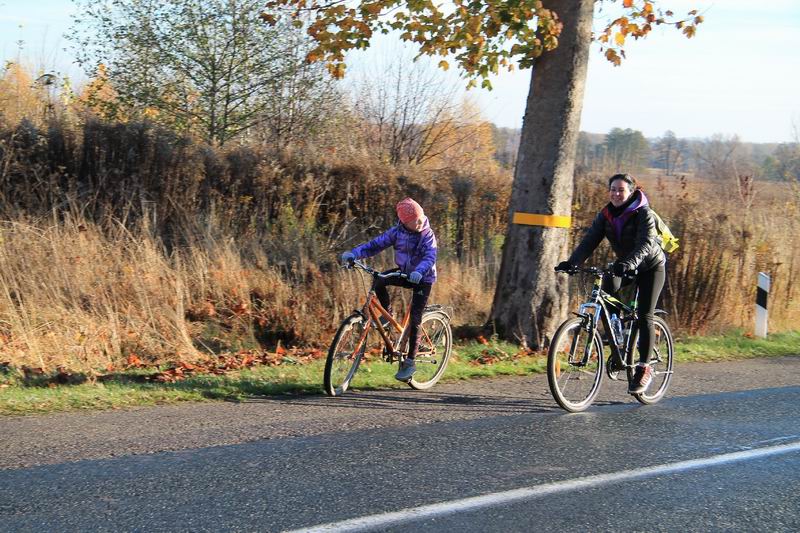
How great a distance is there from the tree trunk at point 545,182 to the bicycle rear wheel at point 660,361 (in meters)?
2.20

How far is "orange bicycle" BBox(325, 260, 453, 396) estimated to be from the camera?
813 cm

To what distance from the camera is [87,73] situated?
15.2 metres

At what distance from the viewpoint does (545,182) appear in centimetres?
1074

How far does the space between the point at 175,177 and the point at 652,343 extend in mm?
7679

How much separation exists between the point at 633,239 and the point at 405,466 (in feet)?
11.9

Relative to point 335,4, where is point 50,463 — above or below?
below

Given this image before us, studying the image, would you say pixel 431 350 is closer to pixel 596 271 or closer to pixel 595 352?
pixel 595 352

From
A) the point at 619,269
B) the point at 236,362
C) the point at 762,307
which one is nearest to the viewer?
the point at 619,269

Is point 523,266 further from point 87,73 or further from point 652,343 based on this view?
point 87,73

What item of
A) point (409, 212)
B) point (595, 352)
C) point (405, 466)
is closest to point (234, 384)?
point (409, 212)

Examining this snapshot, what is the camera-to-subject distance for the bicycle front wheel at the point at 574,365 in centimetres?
774

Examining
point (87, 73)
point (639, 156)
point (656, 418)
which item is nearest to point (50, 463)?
point (656, 418)

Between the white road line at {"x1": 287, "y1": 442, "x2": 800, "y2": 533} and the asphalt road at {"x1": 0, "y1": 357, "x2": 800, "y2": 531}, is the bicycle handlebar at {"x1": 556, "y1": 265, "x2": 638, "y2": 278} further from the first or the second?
the white road line at {"x1": 287, "y1": 442, "x2": 800, "y2": 533}

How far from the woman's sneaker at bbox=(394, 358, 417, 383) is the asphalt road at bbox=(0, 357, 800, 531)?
25cm
